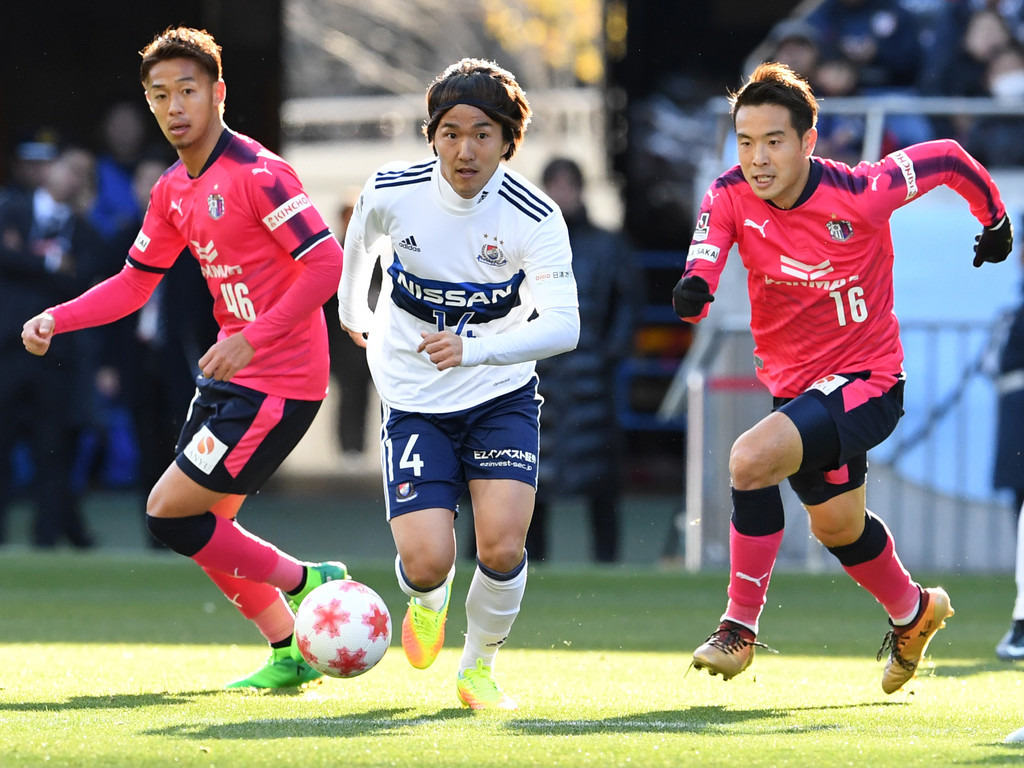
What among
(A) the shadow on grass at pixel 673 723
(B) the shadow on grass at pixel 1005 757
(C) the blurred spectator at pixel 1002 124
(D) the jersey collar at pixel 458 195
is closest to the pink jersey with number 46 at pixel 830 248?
(D) the jersey collar at pixel 458 195

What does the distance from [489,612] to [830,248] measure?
1737 millimetres

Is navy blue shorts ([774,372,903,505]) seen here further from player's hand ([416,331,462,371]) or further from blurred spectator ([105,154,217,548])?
blurred spectator ([105,154,217,548])

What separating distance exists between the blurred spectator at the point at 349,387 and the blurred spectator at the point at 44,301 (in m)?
4.44

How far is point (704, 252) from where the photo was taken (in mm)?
5832

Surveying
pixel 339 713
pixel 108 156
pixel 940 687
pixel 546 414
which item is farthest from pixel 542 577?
pixel 108 156

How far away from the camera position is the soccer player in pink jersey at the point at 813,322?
19.4 feet

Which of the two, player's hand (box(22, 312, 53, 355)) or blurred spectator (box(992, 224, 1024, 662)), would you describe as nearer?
player's hand (box(22, 312, 53, 355))

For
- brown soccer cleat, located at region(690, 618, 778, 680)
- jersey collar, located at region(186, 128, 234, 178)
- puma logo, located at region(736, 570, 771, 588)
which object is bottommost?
brown soccer cleat, located at region(690, 618, 778, 680)

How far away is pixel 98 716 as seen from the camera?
538 centimetres

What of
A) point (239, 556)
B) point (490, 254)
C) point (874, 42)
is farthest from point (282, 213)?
point (874, 42)

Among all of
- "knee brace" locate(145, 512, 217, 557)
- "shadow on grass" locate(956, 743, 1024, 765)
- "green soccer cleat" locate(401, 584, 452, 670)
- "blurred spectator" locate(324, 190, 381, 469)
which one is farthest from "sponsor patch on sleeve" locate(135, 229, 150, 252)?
"blurred spectator" locate(324, 190, 381, 469)

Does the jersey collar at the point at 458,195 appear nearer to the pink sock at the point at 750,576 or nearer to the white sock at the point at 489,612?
the white sock at the point at 489,612

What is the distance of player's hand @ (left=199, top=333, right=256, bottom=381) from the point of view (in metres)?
5.77

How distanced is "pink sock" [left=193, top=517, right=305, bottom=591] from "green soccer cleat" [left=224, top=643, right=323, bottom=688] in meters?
0.28
